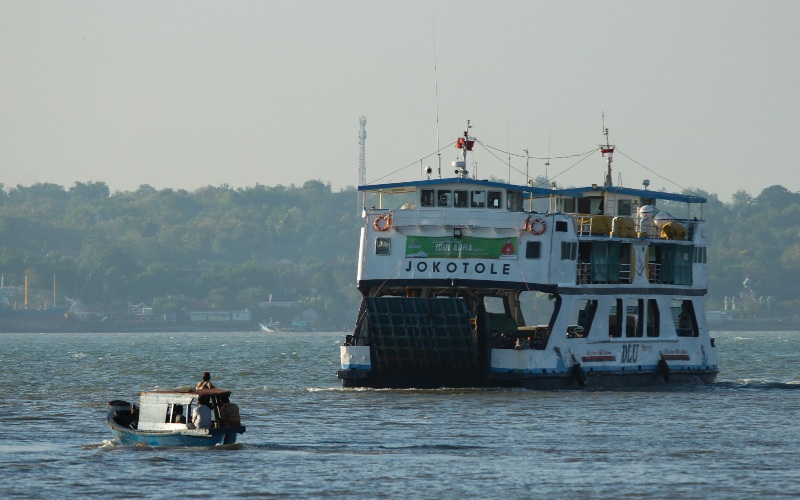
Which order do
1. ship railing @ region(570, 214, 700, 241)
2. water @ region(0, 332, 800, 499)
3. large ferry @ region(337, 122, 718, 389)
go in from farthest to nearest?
ship railing @ region(570, 214, 700, 241) → large ferry @ region(337, 122, 718, 389) → water @ region(0, 332, 800, 499)

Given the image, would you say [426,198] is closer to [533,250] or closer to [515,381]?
[533,250]

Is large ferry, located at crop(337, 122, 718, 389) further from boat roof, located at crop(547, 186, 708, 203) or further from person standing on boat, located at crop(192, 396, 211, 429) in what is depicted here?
person standing on boat, located at crop(192, 396, 211, 429)

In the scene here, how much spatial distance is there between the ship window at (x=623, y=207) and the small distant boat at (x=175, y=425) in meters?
27.4

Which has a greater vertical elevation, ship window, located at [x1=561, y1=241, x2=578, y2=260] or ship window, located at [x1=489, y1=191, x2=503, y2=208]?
ship window, located at [x1=489, y1=191, x2=503, y2=208]

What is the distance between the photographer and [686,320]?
64562 millimetres

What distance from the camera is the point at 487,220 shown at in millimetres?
55812

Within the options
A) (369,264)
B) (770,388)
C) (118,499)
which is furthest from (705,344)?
(118,499)

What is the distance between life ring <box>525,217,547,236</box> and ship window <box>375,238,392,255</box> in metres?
5.01

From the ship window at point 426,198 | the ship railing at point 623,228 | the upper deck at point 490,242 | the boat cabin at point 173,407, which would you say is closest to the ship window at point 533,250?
the upper deck at point 490,242

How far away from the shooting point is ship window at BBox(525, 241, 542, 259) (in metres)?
55.8

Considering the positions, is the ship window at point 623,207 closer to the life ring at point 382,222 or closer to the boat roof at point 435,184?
the boat roof at point 435,184

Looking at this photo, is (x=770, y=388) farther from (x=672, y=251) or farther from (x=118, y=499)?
(x=118, y=499)

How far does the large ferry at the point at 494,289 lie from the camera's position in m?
54.6

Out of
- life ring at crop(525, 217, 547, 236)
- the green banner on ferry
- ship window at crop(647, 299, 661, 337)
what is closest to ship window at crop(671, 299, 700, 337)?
ship window at crop(647, 299, 661, 337)
